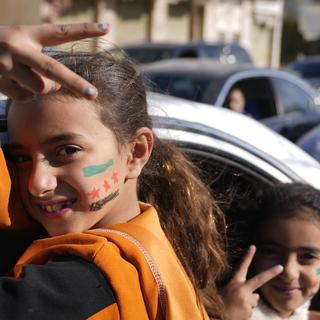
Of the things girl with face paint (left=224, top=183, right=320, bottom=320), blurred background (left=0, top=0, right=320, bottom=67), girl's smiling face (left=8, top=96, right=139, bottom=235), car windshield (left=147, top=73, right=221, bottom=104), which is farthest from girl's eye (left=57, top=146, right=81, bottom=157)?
blurred background (left=0, top=0, right=320, bottom=67)

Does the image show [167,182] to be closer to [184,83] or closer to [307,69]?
[184,83]

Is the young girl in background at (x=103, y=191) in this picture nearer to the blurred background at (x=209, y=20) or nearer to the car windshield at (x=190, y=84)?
the car windshield at (x=190, y=84)

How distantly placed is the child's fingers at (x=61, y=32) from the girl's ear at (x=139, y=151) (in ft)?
1.91

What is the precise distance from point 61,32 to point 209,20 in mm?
28134

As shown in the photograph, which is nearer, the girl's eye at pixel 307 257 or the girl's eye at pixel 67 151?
the girl's eye at pixel 67 151

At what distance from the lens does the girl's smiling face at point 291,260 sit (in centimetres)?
262

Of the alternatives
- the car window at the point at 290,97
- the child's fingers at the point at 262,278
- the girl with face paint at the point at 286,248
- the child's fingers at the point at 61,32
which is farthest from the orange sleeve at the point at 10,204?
the car window at the point at 290,97

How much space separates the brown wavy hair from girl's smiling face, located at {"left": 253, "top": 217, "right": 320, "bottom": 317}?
0.99 feet

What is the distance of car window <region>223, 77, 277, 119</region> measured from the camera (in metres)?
8.56

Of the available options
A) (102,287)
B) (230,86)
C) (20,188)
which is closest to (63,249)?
(102,287)

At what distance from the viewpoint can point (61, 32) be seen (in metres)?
1.37

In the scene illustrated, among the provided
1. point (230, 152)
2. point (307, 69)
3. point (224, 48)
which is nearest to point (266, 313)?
point (230, 152)

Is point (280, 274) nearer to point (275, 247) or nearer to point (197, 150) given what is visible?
point (275, 247)

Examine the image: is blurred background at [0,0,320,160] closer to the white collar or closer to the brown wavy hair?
the brown wavy hair
